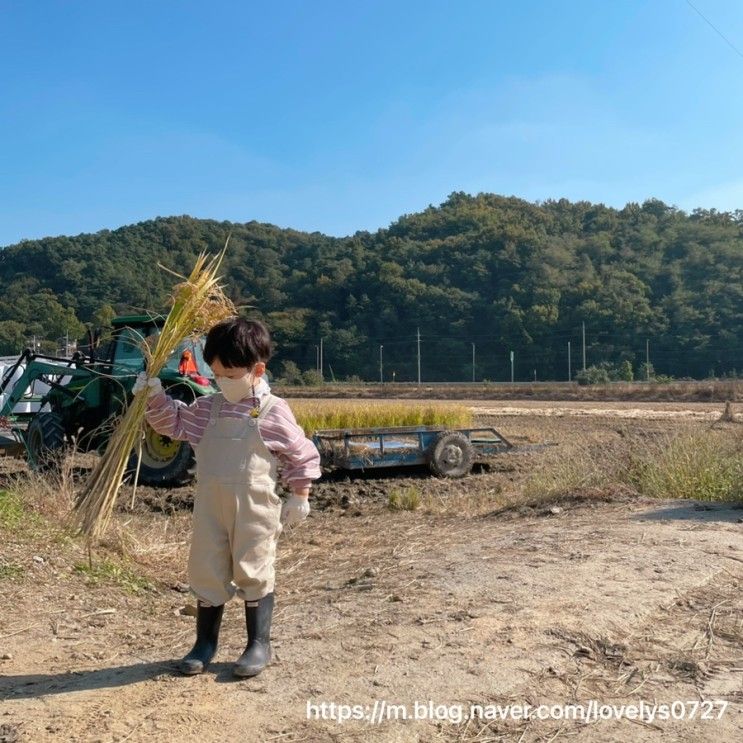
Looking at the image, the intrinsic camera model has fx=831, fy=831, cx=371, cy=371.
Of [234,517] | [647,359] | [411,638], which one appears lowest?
[411,638]

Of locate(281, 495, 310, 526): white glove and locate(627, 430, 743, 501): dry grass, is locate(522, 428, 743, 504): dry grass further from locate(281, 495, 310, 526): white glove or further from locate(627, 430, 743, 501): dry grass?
locate(281, 495, 310, 526): white glove

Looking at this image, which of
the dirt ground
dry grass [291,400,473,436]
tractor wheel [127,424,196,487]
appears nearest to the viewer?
the dirt ground

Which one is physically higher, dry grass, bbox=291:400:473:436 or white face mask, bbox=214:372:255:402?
white face mask, bbox=214:372:255:402

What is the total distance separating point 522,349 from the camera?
187 feet

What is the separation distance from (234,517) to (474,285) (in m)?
63.9

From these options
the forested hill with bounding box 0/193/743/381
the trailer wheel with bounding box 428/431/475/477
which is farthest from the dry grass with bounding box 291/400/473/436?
the forested hill with bounding box 0/193/743/381

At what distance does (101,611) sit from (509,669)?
2.27 m

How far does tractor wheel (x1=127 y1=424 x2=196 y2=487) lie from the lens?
9906 millimetres

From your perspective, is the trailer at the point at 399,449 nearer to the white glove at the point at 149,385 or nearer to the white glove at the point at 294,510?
the white glove at the point at 149,385

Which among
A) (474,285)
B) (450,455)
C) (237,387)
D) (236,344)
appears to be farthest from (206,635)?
(474,285)

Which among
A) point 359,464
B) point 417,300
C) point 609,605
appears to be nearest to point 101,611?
point 609,605

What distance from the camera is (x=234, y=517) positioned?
3.38 meters

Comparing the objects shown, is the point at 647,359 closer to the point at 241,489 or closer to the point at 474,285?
the point at 474,285

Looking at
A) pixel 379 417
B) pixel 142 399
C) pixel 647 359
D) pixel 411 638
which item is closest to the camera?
pixel 411 638
